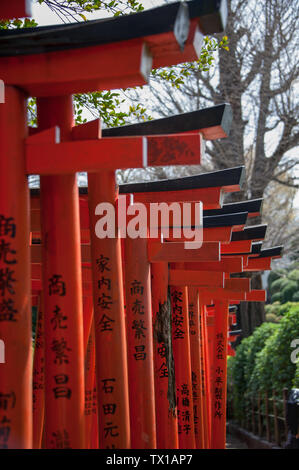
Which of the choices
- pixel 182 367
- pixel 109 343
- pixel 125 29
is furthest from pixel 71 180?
pixel 182 367

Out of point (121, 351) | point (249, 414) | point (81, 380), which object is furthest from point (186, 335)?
point (249, 414)

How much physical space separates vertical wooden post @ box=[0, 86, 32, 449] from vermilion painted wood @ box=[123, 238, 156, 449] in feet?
5.88

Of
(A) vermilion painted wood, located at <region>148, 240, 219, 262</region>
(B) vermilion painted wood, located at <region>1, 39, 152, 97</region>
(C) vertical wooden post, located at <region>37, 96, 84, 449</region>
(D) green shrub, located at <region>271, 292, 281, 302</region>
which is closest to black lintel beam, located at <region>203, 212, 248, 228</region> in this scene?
(A) vermilion painted wood, located at <region>148, 240, 219, 262</region>

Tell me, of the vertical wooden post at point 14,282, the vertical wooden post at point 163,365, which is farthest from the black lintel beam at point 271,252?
the vertical wooden post at point 14,282

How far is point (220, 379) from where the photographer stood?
10.7 metres

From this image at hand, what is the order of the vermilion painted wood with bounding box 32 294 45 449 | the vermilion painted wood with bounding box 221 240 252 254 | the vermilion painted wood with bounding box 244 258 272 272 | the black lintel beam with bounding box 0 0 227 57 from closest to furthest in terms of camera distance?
the black lintel beam with bounding box 0 0 227 57
the vermilion painted wood with bounding box 32 294 45 449
the vermilion painted wood with bounding box 221 240 252 254
the vermilion painted wood with bounding box 244 258 272 272

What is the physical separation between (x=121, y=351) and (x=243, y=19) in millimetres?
13947

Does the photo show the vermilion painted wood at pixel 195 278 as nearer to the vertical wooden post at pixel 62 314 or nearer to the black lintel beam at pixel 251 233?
the black lintel beam at pixel 251 233

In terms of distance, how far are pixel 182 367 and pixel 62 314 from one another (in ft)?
12.2

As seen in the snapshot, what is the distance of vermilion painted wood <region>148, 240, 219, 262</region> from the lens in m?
5.99

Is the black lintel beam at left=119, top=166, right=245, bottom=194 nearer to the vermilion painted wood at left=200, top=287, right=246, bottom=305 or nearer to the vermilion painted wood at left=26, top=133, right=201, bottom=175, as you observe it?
the vermilion painted wood at left=26, top=133, right=201, bottom=175

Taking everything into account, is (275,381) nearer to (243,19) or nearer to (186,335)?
(186,335)

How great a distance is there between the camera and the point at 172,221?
638 cm

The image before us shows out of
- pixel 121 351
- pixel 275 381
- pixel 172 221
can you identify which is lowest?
pixel 275 381
